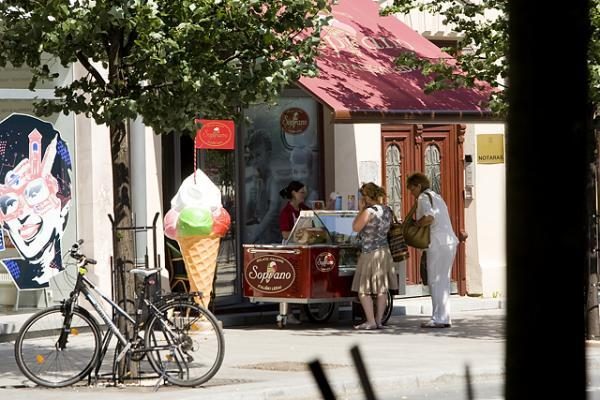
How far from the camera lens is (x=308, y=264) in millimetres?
16625

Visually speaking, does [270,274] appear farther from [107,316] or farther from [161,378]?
[161,378]

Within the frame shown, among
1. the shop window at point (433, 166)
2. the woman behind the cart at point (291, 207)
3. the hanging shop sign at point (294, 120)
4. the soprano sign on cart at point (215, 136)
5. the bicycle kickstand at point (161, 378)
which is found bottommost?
the bicycle kickstand at point (161, 378)

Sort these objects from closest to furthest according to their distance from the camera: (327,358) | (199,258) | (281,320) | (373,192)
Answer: (327,358) → (199,258) → (373,192) → (281,320)

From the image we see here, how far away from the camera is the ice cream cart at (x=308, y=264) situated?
1666 cm

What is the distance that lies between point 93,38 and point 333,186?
28.9 ft

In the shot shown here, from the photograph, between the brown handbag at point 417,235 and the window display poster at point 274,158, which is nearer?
the brown handbag at point 417,235

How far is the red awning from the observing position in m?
17.1

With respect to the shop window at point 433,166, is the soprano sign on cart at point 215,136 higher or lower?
higher

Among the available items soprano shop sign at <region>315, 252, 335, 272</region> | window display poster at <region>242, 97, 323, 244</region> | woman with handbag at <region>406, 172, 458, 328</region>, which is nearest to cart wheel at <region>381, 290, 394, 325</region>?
woman with handbag at <region>406, 172, 458, 328</region>

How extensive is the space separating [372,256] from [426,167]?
474 cm

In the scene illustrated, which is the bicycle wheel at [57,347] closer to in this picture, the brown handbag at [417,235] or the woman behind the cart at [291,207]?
the brown handbag at [417,235]

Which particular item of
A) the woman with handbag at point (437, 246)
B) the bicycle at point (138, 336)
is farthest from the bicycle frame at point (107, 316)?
the woman with handbag at point (437, 246)

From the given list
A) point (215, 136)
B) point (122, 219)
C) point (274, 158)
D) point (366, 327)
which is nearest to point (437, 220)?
point (366, 327)

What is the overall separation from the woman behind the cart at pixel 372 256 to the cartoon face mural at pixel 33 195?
10.8 ft
